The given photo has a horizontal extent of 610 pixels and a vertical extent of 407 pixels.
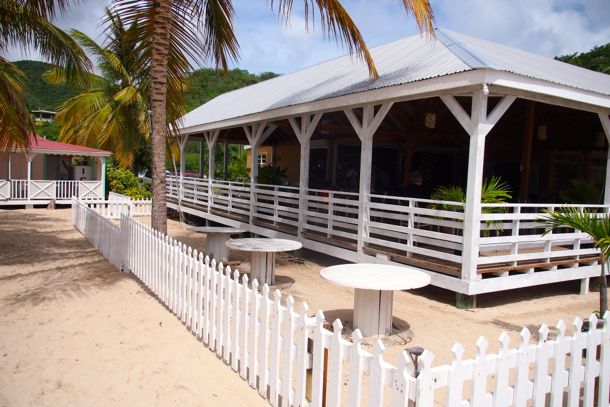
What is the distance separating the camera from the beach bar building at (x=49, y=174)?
21375 millimetres

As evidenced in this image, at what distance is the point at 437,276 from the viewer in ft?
23.9

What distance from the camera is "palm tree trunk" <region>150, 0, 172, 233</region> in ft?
23.7

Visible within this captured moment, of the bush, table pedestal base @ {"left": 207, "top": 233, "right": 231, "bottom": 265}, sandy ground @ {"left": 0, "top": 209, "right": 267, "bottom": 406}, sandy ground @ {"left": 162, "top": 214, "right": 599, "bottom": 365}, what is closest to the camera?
sandy ground @ {"left": 0, "top": 209, "right": 267, "bottom": 406}

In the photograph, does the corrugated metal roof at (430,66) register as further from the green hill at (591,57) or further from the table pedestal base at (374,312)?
the green hill at (591,57)

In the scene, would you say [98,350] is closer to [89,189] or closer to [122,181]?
[89,189]

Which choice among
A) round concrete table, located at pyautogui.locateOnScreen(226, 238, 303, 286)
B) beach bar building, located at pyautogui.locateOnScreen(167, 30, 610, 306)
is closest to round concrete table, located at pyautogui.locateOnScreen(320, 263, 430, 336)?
beach bar building, located at pyautogui.locateOnScreen(167, 30, 610, 306)

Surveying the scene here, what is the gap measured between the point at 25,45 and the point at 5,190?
13.6 meters

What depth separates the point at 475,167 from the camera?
21.7 ft

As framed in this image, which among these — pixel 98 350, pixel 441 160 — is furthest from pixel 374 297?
pixel 441 160

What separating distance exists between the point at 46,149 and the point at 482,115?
836 inches

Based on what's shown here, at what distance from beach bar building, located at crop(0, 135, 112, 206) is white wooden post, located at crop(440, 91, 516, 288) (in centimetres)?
1851

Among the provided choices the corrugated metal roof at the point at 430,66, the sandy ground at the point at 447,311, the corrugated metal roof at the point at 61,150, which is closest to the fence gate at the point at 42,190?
the corrugated metal roof at the point at 61,150

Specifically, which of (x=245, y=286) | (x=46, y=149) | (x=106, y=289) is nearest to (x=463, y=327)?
(x=245, y=286)

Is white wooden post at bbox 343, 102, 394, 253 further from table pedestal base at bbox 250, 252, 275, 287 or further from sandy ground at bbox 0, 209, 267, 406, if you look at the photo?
sandy ground at bbox 0, 209, 267, 406
